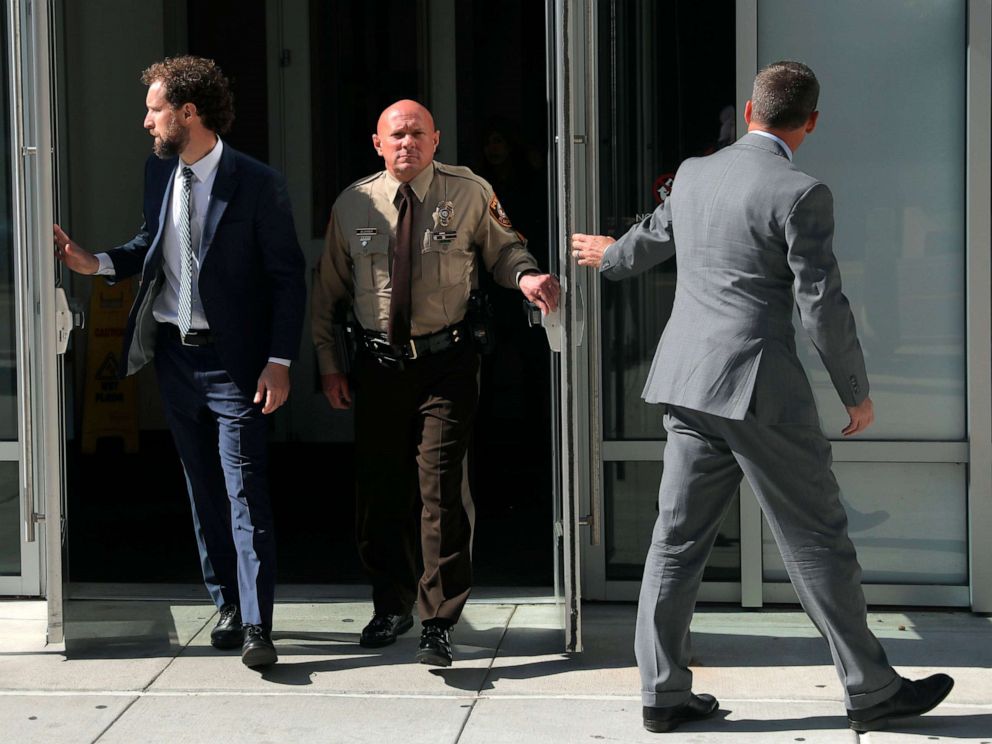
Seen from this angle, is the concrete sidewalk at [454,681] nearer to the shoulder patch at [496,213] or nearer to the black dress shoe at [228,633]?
the black dress shoe at [228,633]

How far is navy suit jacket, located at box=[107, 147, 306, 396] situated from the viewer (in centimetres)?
458

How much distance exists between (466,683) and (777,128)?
1.86m

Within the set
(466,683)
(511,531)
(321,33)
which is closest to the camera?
(466,683)

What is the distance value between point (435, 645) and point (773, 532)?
3.83 ft

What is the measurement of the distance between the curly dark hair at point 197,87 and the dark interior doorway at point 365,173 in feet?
7.75

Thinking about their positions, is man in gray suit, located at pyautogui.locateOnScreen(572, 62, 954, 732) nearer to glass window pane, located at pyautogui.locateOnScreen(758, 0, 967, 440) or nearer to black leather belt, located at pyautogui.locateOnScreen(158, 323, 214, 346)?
glass window pane, located at pyautogui.locateOnScreen(758, 0, 967, 440)

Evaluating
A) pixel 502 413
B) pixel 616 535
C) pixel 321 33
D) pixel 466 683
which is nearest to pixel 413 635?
pixel 466 683

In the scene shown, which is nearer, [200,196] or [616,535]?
[200,196]

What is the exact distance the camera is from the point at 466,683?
14.7 ft

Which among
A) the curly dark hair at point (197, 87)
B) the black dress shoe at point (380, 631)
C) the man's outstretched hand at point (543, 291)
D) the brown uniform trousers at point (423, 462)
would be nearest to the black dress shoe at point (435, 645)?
the brown uniform trousers at point (423, 462)

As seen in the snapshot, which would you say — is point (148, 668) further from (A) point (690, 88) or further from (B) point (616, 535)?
(A) point (690, 88)

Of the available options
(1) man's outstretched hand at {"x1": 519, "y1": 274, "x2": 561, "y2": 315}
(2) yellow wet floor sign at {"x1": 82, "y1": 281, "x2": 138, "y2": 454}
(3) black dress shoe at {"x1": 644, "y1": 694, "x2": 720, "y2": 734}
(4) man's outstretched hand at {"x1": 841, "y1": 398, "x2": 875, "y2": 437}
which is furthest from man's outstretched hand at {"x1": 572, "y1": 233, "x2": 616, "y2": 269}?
(2) yellow wet floor sign at {"x1": 82, "y1": 281, "x2": 138, "y2": 454}

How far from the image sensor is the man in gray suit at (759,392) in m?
3.77

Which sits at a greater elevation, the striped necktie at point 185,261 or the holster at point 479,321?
the striped necktie at point 185,261
